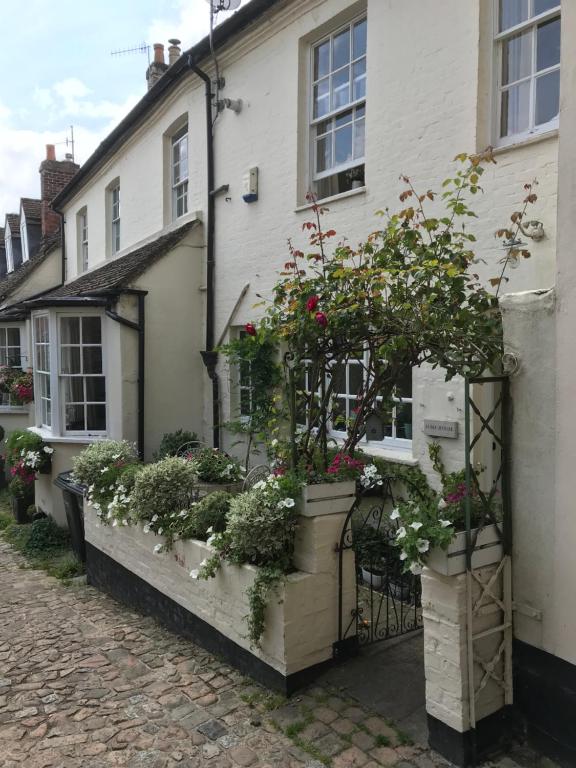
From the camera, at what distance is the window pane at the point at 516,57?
5.37 meters

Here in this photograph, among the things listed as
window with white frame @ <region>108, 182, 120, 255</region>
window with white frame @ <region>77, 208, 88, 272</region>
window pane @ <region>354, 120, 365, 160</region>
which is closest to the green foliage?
window pane @ <region>354, 120, 365, 160</region>

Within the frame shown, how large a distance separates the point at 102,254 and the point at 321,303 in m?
11.4

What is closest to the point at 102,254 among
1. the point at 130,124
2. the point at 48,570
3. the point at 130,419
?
the point at 130,124

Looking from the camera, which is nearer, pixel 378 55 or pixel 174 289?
pixel 378 55

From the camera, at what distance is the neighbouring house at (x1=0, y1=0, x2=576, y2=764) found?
3.37 metres

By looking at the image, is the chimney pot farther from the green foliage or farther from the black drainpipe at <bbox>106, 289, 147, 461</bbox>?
the green foliage

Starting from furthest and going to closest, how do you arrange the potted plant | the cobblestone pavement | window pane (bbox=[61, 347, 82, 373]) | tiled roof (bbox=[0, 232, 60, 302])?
1. tiled roof (bbox=[0, 232, 60, 302])
2. window pane (bbox=[61, 347, 82, 373])
3. the potted plant
4. the cobblestone pavement

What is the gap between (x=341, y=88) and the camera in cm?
736

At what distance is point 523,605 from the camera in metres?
3.45

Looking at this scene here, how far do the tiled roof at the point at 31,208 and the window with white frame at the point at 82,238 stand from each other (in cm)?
491

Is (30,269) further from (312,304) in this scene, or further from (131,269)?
(312,304)

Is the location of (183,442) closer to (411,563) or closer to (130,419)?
(130,419)

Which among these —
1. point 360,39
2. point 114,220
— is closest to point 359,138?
point 360,39

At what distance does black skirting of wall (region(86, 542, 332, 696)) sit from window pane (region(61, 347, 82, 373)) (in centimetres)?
361
